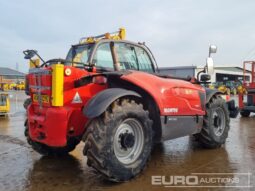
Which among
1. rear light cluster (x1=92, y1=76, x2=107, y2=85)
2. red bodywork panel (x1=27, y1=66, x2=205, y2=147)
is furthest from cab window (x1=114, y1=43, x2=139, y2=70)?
rear light cluster (x1=92, y1=76, x2=107, y2=85)

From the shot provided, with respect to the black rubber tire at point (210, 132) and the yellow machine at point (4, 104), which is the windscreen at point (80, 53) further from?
the yellow machine at point (4, 104)

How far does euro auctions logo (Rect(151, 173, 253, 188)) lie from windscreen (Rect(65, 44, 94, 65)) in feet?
7.22

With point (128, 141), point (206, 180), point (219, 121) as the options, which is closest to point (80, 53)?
point (128, 141)

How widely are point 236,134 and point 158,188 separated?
15.7ft

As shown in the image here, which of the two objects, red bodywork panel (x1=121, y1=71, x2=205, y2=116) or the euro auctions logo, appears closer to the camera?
the euro auctions logo

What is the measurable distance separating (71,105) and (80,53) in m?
1.29

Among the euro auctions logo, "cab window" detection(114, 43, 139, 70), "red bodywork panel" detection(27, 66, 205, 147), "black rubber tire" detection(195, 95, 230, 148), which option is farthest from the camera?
"black rubber tire" detection(195, 95, 230, 148)

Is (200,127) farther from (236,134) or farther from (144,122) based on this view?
(236,134)

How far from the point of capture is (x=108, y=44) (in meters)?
5.12

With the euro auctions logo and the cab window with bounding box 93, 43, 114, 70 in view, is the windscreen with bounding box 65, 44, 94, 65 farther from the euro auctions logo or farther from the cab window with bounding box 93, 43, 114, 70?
the euro auctions logo

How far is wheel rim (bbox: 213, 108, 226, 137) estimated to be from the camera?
257 inches

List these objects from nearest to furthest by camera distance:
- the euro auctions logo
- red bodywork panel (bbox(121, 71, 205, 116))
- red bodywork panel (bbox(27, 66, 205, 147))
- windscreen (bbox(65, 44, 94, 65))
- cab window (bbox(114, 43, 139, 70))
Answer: the euro auctions logo → red bodywork panel (bbox(27, 66, 205, 147)) → red bodywork panel (bbox(121, 71, 205, 116)) → windscreen (bbox(65, 44, 94, 65)) → cab window (bbox(114, 43, 139, 70))

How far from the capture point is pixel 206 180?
4.32 metres

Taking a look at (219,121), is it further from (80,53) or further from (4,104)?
(4,104)
